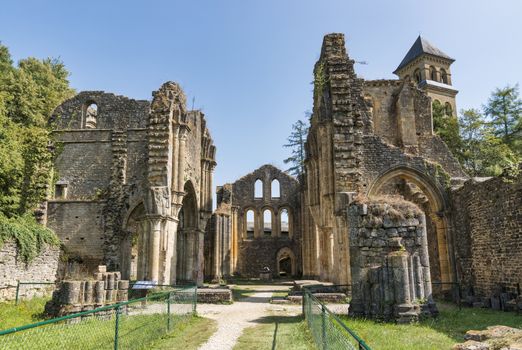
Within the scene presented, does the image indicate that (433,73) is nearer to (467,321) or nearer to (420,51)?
(420,51)

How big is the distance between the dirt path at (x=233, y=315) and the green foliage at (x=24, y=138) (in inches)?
393

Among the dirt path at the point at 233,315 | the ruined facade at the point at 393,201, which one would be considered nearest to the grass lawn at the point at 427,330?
the ruined facade at the point at 393,201

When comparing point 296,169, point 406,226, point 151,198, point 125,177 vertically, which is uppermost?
point 296,169

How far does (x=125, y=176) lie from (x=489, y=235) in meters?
16.9

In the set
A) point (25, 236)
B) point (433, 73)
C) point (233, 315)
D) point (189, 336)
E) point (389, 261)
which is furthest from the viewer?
point (433, 73)

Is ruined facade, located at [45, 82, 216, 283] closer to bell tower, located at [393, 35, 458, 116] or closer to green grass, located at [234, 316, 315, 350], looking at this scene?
green grass, located at [234, 316, 315, 350]

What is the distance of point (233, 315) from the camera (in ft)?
36.8

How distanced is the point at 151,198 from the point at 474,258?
1158 cm

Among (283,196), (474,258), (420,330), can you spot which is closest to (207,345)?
(420,330)

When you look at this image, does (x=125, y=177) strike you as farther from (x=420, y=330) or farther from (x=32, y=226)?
(x=420, y=330)

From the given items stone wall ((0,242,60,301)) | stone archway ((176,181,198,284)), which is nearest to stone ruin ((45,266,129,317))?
stone wall ((0,242,60,301))

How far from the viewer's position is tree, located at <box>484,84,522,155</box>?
28.9m

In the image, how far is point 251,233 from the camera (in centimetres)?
3438

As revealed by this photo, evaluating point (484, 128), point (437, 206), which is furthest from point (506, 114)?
point (437, 206)
